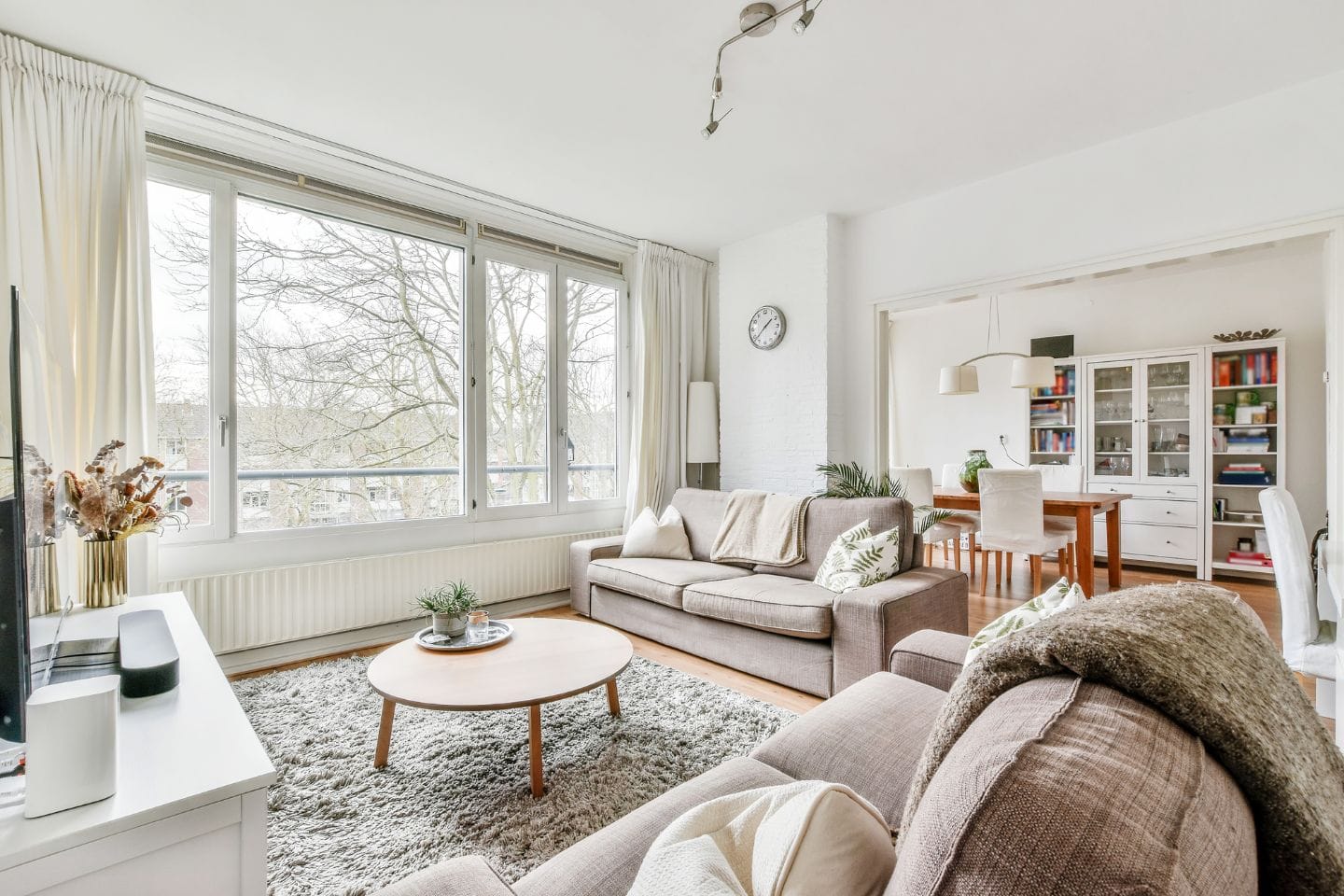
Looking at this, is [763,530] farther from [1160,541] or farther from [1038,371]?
[1160,541]

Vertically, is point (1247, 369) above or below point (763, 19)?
below

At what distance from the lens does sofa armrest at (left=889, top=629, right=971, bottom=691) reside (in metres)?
1.71

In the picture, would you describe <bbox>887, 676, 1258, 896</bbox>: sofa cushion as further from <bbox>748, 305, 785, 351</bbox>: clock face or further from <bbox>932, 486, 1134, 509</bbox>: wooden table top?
<bbox>932, 486, 1134, 509</bbox>: wooden table top

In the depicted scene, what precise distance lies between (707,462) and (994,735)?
15.1ft

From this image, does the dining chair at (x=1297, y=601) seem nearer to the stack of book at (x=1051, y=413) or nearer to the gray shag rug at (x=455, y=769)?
the gray shag rug at (x=455, y=769)

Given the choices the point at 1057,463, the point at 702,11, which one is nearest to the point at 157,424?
the point at 702,11

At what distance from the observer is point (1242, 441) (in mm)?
4938

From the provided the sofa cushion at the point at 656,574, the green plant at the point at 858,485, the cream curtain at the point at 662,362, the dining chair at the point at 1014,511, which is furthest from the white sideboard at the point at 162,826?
the dining chair at the point at 1014,511

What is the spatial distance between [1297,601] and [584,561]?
318 cm

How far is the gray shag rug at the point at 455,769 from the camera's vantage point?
167 centimetres

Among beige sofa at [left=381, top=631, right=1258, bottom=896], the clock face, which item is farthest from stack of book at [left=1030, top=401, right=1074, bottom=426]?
beige sofa at [left=381, top=631, right=1258, bottom=896]

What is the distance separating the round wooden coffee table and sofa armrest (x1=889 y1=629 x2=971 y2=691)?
0.94m

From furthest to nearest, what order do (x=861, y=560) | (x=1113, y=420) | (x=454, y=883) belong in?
A: (x=1113, y=420) → (x=861, y=560) → (x=454, y=883)

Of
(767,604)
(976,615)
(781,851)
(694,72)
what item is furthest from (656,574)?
(781,851)
